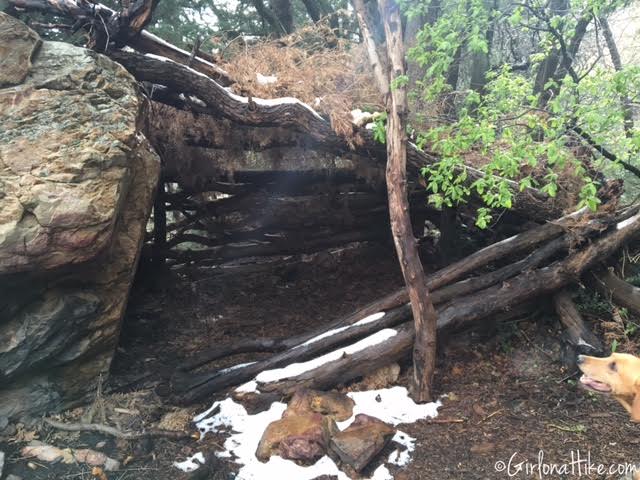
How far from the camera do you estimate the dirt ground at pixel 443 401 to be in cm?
392

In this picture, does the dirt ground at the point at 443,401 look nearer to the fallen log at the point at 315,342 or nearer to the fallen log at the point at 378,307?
the fallen log at the point at 315,342

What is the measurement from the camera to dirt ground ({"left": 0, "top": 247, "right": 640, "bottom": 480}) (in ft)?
12.9

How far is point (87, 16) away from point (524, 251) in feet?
21.1

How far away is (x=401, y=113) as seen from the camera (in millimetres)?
4891

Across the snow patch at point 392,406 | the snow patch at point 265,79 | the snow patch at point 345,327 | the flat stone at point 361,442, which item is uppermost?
the snow patch at point 265,79

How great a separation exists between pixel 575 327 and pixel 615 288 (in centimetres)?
98

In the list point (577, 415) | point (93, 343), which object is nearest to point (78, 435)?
point (93, 343)

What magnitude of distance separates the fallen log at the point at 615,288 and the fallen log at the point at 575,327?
1.56 ft

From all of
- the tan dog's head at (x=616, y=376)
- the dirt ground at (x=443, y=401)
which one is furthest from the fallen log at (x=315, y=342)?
the tan dog's head at (x=616, y=376)

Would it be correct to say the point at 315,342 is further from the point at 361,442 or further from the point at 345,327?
the point at 361,442

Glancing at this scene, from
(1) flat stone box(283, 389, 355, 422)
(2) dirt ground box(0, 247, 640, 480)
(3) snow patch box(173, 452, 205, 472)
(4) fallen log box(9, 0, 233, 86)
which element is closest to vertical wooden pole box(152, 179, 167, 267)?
(2) dirt ground box(0, 247, 640, 480)

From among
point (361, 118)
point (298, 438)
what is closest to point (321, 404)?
point (298, 438)

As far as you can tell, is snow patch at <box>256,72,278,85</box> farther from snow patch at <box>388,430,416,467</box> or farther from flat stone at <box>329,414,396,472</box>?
snow patch at <box>388,430,416,467</box>

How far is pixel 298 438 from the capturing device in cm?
409
